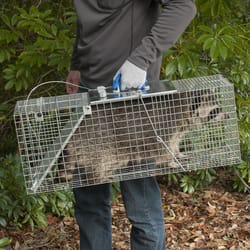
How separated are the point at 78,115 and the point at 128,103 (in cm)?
19

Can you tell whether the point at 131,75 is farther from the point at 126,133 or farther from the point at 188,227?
the point at 188,227

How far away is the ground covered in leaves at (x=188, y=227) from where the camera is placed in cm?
337

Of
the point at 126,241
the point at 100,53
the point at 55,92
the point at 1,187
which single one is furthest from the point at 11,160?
the point at 100,53

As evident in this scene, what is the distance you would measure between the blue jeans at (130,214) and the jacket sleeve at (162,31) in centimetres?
51

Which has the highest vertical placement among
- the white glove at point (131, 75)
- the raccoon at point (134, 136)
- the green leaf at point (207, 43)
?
the green leaf at point (207, 43)

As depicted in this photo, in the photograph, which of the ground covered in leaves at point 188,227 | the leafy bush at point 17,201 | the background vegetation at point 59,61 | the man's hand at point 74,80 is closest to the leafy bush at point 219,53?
the background vegetation at point 59,61

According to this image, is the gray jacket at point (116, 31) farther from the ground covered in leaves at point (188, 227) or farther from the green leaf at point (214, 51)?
the ground covered in leaves at point (188, 227)

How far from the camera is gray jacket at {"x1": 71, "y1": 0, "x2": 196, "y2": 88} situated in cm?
210

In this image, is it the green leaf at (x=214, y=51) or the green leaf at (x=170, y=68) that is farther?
the green leaf at (x=170, y=68)

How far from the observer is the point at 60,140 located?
2104 mm

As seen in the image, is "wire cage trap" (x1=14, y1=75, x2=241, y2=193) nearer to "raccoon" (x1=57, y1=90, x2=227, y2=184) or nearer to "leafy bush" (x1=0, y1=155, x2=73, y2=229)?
"raccoon" (x1=57, y1=90, x2=227, y2=184)

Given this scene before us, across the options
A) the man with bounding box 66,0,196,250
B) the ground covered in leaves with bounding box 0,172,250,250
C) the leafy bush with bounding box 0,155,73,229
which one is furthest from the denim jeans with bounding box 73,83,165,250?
the leafy bush with bounding box 0,155,73,229

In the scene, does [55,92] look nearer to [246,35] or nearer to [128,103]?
[246,35]

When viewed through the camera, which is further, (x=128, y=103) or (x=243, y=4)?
(x=243, y=4)
